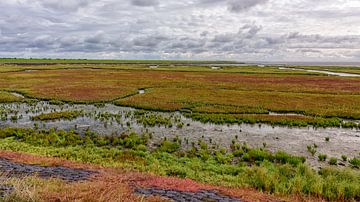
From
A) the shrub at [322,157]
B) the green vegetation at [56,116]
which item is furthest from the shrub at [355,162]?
the green vegetation at [56,116]

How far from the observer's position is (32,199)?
7.26 m

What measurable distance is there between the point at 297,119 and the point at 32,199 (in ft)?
93.2

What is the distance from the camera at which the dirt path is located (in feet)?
29.7

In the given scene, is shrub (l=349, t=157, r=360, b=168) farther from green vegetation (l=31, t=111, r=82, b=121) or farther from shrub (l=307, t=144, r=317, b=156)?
green vegetation (l=31, t=111, r=82, b=121)

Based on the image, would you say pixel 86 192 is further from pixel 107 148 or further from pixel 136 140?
pixel 136 140

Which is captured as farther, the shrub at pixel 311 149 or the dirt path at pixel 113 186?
the shrub at pixel 311 149

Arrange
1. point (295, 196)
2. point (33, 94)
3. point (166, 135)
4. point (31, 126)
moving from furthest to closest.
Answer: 1. point (33, 94)
2. point (31, 126)
3. point (166, 135)
4. point (295, 196)

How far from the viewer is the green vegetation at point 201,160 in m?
12.9

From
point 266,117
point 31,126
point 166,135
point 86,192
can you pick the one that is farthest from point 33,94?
point 86,192

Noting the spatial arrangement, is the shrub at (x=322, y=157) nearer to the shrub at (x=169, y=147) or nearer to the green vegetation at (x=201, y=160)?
the green vegetation at (x=201, y=160)

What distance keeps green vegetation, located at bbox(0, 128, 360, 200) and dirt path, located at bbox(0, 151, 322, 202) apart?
159 centimetres

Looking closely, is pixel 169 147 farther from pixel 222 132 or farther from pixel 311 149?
pixel 311 149

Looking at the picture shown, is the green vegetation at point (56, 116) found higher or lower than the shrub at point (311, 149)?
higher

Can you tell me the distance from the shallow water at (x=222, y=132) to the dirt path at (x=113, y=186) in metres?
8.45
